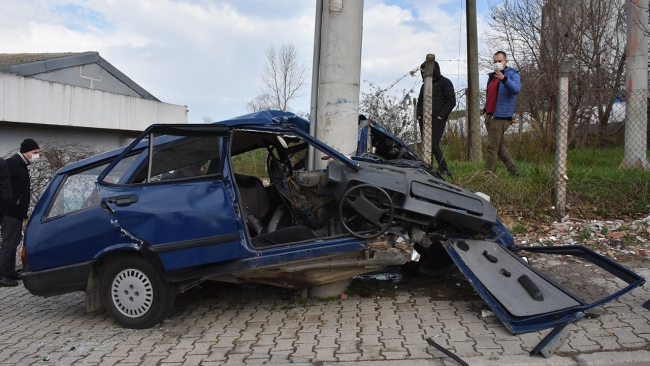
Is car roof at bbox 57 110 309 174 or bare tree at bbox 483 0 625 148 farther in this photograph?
bare tree at bbox 483 0 625 148

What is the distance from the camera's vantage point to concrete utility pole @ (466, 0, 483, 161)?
10.5 meters

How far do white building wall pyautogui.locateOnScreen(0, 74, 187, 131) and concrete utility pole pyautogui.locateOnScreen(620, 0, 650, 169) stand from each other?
47.1 feet

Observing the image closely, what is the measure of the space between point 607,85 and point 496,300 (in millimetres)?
9915

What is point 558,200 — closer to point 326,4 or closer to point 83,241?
point 326,4

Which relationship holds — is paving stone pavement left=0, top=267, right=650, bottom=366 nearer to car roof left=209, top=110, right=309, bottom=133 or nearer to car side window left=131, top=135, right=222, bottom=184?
car side window left=131, top=135, right=222, bottom=184

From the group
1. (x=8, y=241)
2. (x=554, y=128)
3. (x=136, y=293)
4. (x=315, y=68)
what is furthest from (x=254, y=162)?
(x=554, y=128)

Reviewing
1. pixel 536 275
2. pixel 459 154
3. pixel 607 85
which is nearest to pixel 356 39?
pixel 536 275

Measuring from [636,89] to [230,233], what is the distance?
7446 mm

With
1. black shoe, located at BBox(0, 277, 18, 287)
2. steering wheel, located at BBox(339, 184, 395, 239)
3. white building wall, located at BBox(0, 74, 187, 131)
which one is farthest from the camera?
white building wall, located at BBox(0, 74, 187, 131)

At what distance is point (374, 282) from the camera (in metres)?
5.78

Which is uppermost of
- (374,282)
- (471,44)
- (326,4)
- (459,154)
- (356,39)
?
(471,44)

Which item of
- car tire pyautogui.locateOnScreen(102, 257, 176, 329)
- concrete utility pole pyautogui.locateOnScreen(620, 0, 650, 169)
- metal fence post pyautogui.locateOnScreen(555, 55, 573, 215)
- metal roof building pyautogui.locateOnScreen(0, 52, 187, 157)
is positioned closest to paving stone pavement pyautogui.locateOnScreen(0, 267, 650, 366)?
car tire pyautogui.locateOnScreen(102, 257, 176, 329)

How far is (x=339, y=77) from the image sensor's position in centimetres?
620

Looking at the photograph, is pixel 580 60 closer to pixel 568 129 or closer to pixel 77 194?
pixel 568 129
